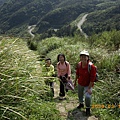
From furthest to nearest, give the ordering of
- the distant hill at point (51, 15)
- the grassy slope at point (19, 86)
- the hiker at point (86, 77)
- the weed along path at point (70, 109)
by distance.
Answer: the distant hill at point (51, 15), the weed along path at point (70, 109), the hiker at point (86, 77), the grassy slope at point (19, 86)

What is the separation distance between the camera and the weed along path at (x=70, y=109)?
4929mm

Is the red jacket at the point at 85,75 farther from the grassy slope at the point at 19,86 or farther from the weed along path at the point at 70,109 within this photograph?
the grassy slope at the point at 19,86

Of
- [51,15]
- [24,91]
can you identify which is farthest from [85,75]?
[51,15]

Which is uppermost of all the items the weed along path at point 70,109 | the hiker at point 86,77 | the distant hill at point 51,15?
the hiker at point 86,77

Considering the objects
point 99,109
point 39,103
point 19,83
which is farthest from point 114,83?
point 19,83

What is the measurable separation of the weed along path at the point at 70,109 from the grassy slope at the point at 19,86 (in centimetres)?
32

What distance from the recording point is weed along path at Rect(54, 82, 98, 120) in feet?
16.2

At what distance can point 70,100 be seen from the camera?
610 centimetres

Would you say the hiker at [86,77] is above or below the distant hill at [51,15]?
above

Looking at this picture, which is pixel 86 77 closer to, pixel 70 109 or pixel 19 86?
pixel 70 109

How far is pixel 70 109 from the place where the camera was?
17.8ft

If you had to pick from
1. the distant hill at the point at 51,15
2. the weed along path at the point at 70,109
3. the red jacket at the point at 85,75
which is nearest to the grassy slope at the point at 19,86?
the weed along path at the point at 70,109

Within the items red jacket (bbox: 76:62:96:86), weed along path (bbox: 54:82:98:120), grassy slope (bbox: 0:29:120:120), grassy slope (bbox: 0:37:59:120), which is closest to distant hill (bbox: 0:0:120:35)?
weed along path (bbox: 54:82:98:120)

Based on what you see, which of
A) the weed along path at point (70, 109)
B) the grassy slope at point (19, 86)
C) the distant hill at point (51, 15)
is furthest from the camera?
the distant hill at point (51, 15)
